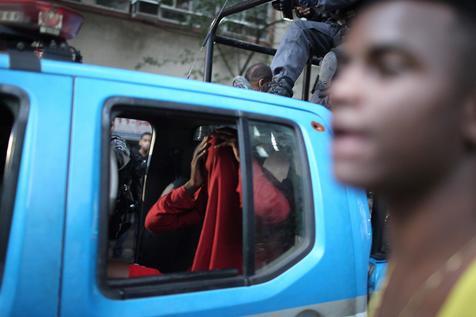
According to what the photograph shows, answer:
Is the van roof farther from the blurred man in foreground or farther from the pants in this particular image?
the pants

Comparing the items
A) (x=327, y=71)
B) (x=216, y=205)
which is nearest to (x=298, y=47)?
(x=327, y=71)

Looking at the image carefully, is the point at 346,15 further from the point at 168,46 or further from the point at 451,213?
the point at 168,46

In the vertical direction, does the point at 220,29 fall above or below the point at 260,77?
above

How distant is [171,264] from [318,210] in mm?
1088

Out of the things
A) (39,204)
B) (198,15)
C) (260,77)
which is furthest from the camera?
(198,15)

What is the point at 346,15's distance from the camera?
8.89 ft

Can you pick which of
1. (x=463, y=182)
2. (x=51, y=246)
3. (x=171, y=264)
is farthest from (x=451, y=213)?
(x=171, y=264)

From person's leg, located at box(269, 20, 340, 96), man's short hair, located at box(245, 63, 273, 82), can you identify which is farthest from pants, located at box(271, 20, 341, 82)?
man's short hair, located at box(245, 63, 273, 82)

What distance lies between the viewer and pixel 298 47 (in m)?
3.35

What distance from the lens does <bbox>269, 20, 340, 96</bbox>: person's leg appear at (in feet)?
10.5

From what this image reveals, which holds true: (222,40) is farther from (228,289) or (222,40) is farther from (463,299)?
(463,299)

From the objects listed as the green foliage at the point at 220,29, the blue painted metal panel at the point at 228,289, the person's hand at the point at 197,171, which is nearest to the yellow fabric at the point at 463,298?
the blue painted metal panel at the point at 228,289

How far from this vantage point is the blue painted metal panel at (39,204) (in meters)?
1.34

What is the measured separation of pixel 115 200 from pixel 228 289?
485 millimetres
